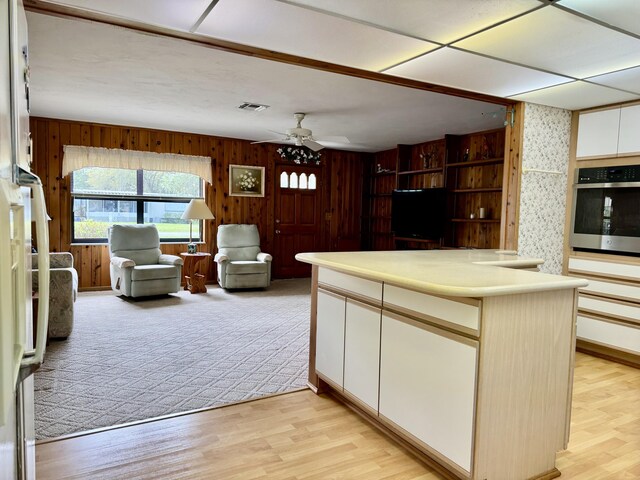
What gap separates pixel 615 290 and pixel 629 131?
4.40 feet

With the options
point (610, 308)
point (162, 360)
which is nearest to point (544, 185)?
point (610, 308)

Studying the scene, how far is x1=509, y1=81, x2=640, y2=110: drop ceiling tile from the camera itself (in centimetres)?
335

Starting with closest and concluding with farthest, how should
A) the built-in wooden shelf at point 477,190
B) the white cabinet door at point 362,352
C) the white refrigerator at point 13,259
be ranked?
the white refrigerator at point 13,259
the white cabinet door at point 362,352
the built-in wooden shelf at point 477,190

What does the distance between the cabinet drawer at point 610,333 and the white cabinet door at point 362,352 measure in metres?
2.56

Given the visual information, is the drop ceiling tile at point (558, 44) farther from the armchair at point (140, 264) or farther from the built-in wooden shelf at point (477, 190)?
the armchair at point (140, 264)

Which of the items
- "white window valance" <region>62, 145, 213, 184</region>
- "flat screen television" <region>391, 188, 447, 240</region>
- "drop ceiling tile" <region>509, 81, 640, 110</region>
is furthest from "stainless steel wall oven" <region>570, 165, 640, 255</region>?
"white window valance" <region>62, 145, 213, 184</region>

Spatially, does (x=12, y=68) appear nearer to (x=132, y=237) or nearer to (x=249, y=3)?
(x=249, y=3)

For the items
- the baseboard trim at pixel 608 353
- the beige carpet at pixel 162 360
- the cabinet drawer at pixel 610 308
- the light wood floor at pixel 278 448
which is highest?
the cabinet drawer at pixel 610 308

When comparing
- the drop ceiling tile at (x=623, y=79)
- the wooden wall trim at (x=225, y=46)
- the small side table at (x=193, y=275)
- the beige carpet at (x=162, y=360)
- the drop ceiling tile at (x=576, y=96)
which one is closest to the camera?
the wooden wall trim at (x=225, y=46)

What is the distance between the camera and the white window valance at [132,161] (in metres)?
6.05

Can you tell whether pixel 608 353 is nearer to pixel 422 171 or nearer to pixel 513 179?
pixel 513 179

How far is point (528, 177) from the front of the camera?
12.6ft

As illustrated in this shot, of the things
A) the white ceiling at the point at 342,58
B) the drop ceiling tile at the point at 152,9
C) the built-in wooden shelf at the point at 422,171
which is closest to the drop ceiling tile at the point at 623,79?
the white ceiling at the point at 342,58

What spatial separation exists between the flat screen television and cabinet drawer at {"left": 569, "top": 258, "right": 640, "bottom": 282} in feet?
8.15
